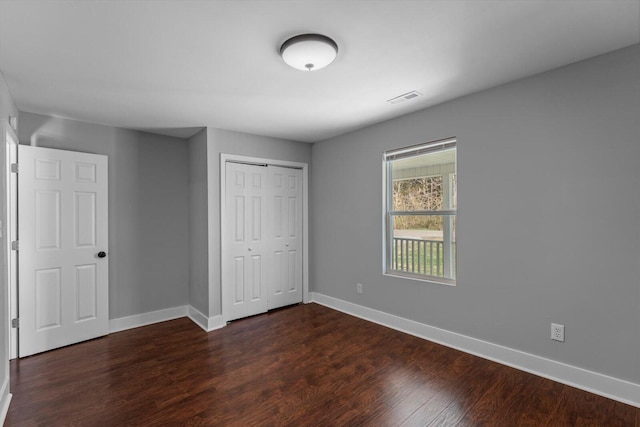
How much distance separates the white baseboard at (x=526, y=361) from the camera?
2119 mm

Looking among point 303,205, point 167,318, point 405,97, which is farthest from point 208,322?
point 405,97

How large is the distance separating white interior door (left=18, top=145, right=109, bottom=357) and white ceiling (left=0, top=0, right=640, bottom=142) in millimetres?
614

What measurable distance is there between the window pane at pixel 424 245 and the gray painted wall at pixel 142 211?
2.80m

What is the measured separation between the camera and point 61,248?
10.5 ft

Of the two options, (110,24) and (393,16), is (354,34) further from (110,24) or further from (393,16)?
(110,24)

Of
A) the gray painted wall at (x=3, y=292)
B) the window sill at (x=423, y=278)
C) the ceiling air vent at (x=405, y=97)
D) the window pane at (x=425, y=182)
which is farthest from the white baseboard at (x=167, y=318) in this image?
the ceiling air vent at (x=405, y=97)

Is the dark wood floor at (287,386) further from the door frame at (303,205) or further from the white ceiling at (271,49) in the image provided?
the white ceiling at (271,49)

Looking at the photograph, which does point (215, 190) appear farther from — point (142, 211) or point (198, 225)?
point (142, 211)

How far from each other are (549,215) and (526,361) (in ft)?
3.93

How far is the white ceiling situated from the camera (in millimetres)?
1660

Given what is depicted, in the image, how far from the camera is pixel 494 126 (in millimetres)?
2723

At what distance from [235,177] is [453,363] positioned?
3.10 m

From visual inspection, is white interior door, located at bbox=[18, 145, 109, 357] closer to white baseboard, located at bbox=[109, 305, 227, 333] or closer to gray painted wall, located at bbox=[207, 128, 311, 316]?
white baseboard, located at bbox=[109, 305, 227, 333]

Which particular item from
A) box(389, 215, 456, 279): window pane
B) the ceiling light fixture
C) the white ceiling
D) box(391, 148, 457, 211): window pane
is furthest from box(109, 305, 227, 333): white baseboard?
the ceiling light fixture
